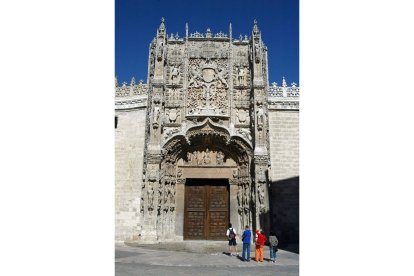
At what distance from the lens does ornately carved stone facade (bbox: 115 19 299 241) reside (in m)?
13.8

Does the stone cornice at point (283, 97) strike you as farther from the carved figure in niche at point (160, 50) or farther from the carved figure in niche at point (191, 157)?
the carved figure in niche at point (160, 50)

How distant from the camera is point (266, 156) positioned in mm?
13438

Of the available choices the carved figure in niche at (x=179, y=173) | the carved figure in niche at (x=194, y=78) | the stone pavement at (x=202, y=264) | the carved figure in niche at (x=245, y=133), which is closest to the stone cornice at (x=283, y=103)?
the carved figure in niche at (x=245, y=133)

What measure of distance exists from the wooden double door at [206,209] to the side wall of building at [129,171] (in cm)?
204

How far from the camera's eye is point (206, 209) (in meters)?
14.2

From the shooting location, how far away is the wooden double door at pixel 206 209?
1395 cm

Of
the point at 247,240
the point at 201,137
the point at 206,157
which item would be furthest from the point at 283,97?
the point at 247,240

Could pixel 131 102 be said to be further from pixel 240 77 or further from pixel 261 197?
pixel 261 197

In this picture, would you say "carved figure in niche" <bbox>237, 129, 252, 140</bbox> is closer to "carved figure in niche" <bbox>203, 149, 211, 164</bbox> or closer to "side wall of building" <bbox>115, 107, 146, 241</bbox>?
"carved figure in niche" <bbox>203, 149, 211, 164</bbox>

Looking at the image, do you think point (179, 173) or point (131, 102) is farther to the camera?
point (131, 102)

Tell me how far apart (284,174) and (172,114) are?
17.3 ft

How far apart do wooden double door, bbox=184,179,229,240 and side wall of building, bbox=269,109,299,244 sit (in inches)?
79.0
